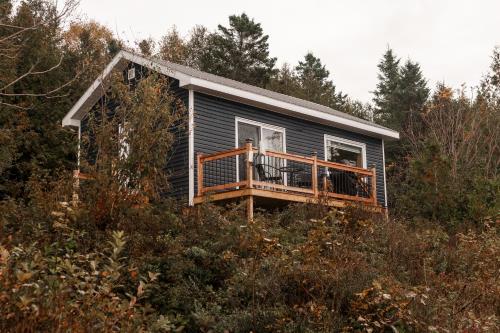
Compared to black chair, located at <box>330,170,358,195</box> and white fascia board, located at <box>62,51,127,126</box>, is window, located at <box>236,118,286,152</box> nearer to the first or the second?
black chair, located at <box>330,170,358,195</box>

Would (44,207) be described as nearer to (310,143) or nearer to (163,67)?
(163,67)

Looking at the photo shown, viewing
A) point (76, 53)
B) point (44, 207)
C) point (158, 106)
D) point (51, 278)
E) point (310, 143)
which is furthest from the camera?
point (76, 53)

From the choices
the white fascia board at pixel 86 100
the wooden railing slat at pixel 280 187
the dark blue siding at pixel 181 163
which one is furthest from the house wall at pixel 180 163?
the wooden railing slat at pixel 280 187

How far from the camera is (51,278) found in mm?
5594

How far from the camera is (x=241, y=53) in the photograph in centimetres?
3841

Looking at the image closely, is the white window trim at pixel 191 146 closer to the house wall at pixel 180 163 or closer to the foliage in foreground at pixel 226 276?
the house wall at pixel 180 163

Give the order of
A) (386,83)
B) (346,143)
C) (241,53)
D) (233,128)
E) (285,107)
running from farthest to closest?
(386,83) → (241,53) → (346,143) → (285,107) → (233,128)

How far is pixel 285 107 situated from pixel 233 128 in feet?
5.10

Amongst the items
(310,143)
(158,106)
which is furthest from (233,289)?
(310,143)

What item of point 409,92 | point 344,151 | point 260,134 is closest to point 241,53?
point 409,92

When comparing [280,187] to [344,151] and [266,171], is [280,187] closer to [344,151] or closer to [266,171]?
[266,171]

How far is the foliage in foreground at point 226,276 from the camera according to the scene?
546cm

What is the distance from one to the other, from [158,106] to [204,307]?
14.9 feet

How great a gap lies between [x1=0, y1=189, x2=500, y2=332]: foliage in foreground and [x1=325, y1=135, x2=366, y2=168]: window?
6.93 metres
